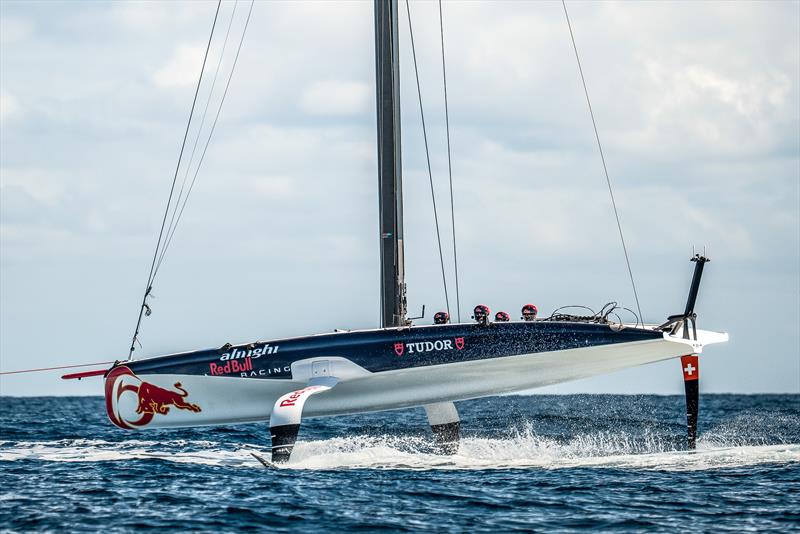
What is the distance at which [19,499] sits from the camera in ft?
37.4

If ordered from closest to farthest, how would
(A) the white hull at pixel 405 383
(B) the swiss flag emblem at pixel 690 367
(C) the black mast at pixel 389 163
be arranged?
1. (A) the white hull at pixel 405 383
2. (B) the swiss flag emblem at pixel 690 367
3. (C) the black mast at pixel 389 163

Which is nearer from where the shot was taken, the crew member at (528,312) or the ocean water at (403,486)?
the ocean water at (403,486)

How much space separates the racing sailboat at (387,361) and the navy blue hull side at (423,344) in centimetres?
1

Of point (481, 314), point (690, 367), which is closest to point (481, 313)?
point (481, 314)

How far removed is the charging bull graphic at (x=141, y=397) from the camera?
15195 mm

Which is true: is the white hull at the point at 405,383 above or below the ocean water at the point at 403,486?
above

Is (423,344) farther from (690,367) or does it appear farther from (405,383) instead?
(690,367)

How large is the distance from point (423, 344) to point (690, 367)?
353cm

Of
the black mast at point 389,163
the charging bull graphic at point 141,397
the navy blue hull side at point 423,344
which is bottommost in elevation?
the charging bull graphic at point 141,397

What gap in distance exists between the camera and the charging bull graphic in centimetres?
1520

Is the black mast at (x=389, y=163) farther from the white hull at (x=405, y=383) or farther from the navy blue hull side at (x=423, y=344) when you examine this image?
the white hull at (x=405, y=383)

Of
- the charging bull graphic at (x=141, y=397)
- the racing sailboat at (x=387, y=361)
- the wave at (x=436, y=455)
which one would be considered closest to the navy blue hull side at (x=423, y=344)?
the racing sailboat at (x=387, y=361)

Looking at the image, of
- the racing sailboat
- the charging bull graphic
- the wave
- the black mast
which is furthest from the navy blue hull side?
the wave

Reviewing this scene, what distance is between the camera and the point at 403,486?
1229cm
